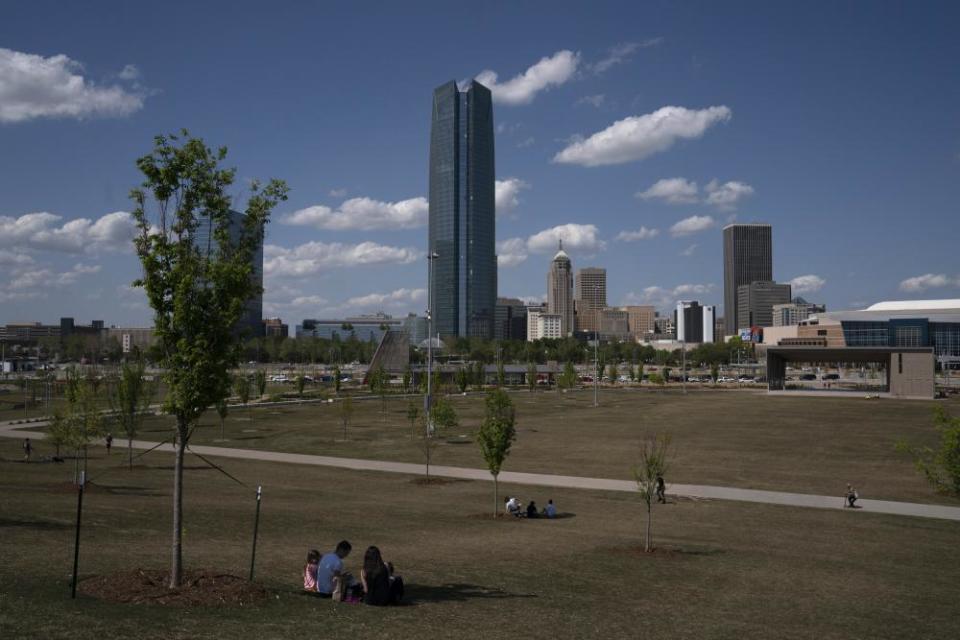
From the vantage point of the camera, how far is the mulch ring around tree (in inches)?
497

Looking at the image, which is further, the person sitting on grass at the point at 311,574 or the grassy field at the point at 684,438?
the grassy field at the point at 684,438

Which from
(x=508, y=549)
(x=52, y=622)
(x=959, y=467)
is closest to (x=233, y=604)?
(x=52, y=622)

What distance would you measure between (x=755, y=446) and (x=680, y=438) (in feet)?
19.9

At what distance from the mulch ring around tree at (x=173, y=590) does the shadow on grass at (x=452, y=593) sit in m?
2.90

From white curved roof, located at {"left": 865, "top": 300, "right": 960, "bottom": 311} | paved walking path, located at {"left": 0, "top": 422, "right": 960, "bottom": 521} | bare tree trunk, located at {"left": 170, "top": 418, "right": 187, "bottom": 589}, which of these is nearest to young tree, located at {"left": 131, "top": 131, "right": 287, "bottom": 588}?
bare tree trunk, located at {"left": 170, "top": 418, "right": 187, "bottom": 589}

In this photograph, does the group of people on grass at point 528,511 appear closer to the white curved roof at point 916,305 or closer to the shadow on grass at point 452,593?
the shadow on grass at point 452,593

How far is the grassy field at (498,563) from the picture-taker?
12.3m

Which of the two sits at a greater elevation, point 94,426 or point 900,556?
point 94,426

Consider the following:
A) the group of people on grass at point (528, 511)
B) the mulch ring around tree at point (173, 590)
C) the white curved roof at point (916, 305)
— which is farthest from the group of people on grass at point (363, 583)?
the white curved roof at point (916, 305)

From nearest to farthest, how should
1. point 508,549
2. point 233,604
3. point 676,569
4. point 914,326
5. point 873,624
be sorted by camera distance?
point 233,604, point 873,624, point 676,569, point 508,549, point 914,326

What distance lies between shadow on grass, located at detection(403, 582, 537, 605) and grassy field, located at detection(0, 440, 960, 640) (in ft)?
0.21

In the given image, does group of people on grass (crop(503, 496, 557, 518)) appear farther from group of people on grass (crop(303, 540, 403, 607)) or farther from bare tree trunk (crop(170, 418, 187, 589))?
bare tree trunk (crop(170, 418, 187, 589))

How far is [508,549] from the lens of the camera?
20766 millimetres

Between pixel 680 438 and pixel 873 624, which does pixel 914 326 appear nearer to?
pixel 680 438
